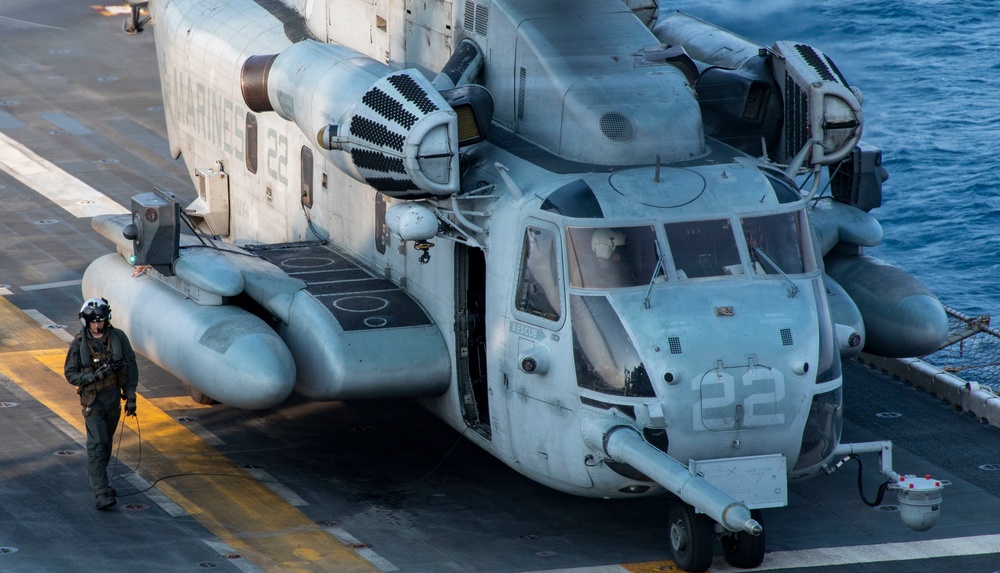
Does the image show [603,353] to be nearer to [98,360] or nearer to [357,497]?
[357,497]

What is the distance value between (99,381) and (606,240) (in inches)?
197

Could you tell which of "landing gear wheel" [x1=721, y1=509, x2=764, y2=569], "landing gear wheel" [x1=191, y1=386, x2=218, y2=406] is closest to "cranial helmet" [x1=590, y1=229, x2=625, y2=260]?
"landing gear wheel" [x1=721, y1=509, x2=764, y2=569]

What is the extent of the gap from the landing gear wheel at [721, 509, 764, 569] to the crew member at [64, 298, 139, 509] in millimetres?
5754

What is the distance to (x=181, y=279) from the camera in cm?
1582

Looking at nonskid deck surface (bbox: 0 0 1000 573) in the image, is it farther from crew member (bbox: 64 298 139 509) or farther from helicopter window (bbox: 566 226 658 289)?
helicopter window (bbox: 566 226 658 289)

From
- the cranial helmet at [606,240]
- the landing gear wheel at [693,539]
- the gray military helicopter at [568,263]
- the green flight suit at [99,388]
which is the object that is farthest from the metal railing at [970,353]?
the green flight suit at [99,388]

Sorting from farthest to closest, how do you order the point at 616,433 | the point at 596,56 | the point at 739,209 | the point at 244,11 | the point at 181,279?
the point at 244,11 < the point at 181,279 < the point at 596,56 < the point at 739,209 < the point at 616,433

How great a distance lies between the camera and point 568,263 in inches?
534

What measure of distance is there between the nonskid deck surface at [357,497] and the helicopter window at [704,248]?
8.49 ft

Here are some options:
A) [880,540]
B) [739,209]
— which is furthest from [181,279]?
[880,540]

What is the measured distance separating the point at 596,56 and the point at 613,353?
3235 mm

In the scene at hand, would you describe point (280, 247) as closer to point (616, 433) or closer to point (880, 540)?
point (616, 433)

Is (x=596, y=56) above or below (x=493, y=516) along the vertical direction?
above

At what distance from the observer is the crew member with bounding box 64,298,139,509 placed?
1455cm
